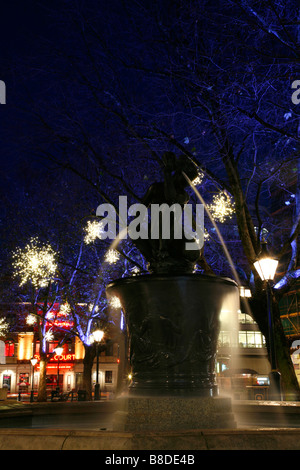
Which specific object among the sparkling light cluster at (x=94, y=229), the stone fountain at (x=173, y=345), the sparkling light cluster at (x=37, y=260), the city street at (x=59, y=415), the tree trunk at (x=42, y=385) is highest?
the sparkling light cluster at (x=94, y=229)

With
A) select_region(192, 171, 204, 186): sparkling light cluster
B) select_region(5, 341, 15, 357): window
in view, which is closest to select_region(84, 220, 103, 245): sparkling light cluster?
select_region(192, 171, 204, 186): sparkling light cluster

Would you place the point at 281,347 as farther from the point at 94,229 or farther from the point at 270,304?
the point at 94,229

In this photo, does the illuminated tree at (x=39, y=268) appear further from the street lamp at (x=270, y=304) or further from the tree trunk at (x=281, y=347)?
the street lamp at (x=270, y=304)

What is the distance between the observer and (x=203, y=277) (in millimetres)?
5191

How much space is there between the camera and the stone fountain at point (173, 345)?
15.3ft

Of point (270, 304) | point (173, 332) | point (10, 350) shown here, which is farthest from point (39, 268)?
point (10, 350)

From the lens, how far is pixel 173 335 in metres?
5.19

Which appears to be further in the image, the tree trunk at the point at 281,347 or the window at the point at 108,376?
the window at the point at 108,376

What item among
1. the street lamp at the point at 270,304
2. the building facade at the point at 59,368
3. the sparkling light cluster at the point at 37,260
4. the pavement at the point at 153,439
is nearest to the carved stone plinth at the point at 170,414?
the pavement at the point at 153,439

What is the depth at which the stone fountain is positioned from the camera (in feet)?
15.3

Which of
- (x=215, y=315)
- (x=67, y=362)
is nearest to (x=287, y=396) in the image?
(x=215, y=315)

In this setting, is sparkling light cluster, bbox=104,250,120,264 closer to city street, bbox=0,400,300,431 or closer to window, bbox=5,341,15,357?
city street, bbox=0,400,300,431

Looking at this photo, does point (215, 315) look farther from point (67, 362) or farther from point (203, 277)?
point (67, 362)
